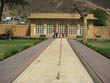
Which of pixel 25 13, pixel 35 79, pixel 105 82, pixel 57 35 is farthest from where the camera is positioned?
pixel 25 13

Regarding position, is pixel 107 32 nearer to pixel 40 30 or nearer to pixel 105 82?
pixel 40 30

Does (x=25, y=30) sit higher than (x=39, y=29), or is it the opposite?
(x=39, y=29)

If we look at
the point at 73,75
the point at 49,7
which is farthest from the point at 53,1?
the point at 73,75

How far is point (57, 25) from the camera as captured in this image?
187 feet

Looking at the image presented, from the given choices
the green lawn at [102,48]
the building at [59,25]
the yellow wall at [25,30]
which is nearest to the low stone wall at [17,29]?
the yellow wall at [25,30]

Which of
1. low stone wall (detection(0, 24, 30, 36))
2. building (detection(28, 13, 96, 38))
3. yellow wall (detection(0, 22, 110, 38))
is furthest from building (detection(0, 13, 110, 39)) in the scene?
low stone wall (detection(0, 24, 30, 36))

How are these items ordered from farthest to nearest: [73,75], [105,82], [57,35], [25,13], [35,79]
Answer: [25,13], [57,35], [73,75], [35,79], [105,82]

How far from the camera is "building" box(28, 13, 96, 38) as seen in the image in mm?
56562

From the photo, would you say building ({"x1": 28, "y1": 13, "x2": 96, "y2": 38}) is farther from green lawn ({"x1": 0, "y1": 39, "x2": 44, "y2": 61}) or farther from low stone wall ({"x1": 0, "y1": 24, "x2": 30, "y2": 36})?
green lawn ({"x1": 0, "y1": 39, "x2": 44, "y2": 61})

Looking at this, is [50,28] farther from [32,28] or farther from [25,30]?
[25,30]

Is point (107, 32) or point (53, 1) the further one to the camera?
point (53, 1)

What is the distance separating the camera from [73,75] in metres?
10.8

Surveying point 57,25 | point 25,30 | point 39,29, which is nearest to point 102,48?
point 57,25

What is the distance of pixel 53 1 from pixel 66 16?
96275 mm
